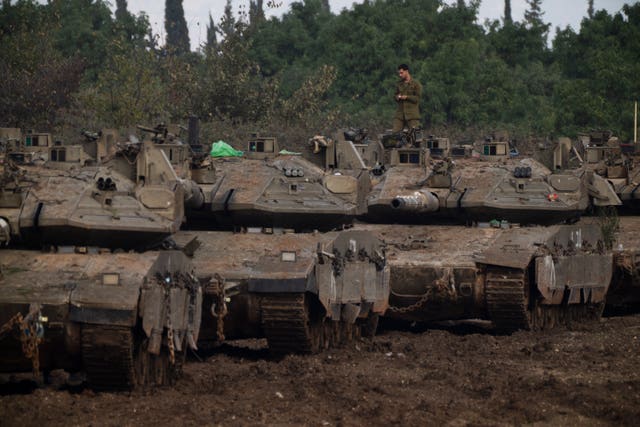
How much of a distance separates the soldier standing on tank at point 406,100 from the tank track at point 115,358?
1039cm

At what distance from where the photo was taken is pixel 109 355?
12.5 metres

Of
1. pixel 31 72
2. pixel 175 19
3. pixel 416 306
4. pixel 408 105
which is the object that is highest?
pixel 175 19

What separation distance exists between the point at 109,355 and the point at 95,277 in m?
0.74

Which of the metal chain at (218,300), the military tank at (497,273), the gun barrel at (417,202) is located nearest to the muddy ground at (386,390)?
the metal chain at (218,300)

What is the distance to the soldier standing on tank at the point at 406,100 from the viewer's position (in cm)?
2297

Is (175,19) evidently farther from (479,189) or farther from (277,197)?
(277,197)

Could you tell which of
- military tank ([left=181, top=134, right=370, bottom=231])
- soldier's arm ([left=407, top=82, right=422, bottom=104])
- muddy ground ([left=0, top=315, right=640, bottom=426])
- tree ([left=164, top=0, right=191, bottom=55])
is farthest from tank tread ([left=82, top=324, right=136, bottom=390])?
tree ([left=164, top=0, right=191, bottom=55])

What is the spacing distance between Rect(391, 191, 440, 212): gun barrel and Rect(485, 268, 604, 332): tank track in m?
1.67

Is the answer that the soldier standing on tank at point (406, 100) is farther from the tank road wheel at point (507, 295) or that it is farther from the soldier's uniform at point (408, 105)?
the tank road wheel at point (507, 295)

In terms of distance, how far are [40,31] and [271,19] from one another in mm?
15582

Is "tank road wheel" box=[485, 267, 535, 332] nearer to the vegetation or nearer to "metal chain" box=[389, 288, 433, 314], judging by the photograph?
"metal chain" box=[389, 288, 433, 314]

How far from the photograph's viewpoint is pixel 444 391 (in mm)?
13039

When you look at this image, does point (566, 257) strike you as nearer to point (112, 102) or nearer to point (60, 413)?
point (60, 413)

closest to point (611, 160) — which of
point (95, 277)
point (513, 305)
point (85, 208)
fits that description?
point (513, 305)
